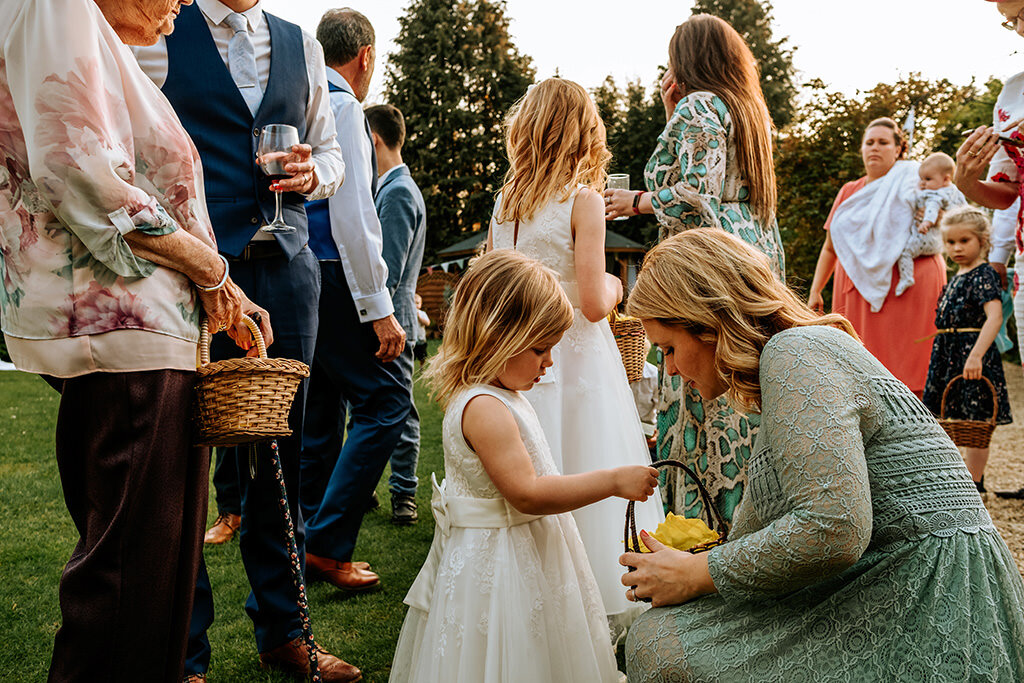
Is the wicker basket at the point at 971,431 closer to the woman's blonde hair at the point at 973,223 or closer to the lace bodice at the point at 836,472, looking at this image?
the woman's blonde hair at the point at 973,223

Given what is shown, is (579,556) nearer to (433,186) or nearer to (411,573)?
(411,573)

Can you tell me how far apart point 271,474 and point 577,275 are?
1426 mm

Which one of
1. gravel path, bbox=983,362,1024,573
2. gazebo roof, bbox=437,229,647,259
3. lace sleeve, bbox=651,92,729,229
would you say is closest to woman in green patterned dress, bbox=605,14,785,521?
lace sleeve, bbox=651,92,729,229

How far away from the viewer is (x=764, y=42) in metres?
35.7

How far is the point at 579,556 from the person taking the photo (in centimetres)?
255

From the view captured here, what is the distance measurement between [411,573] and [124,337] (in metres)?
2.53

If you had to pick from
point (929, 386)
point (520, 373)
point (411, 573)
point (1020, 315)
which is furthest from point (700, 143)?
point (929, 386)

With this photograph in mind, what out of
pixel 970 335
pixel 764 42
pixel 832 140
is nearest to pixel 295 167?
pixel 970 335

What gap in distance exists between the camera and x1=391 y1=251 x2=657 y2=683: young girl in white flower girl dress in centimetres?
228

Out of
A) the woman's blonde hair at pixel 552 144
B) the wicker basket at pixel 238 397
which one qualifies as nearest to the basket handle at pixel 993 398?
the woman's blonde hair at pixel 552 144

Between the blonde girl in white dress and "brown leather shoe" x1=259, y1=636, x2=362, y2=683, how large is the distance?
1.03m

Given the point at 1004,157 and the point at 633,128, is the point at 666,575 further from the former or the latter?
the point at 633,128

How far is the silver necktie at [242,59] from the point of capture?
2.70 meters

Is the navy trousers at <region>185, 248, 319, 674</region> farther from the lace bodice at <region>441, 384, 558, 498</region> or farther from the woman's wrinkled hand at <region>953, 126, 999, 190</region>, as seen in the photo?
the woman's wrinkled hand at <region>953, 126, 999, 190</region>
